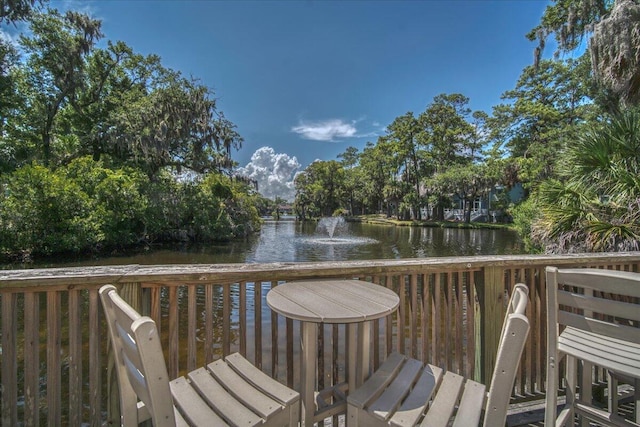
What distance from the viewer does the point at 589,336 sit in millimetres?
1349

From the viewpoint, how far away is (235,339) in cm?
453

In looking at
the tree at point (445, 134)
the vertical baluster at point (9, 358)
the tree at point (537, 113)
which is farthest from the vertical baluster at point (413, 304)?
the tree at point (445, 134)

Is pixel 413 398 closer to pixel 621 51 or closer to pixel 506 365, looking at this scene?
pixel 506 365

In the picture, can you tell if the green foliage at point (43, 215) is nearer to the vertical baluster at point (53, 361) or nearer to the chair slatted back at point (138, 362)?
the vertical baluster at point (53, 361)

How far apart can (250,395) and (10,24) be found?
1767cm

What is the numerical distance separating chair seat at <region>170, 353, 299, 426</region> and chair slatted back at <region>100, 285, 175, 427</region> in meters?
0.19

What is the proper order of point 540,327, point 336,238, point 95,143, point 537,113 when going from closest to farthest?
point 540,327 → point 95,143 → point 336,238 → point 537,113

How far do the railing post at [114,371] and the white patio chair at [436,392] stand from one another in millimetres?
1022

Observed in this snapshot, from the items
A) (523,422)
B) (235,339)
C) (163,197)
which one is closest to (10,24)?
(163,197)

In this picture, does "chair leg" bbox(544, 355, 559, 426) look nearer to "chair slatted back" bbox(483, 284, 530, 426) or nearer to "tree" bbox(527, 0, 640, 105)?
"chair slatted back" bbox(483, 284, 530, 426)

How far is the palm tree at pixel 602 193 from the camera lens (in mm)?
3648

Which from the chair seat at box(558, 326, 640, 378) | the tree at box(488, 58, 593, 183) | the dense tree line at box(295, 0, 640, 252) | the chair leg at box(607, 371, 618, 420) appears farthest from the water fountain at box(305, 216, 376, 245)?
the chair seat at box(558, 326, 640, 378)

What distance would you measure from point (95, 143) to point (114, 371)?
60.6 feet

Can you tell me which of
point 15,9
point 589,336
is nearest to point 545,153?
point 589,336
